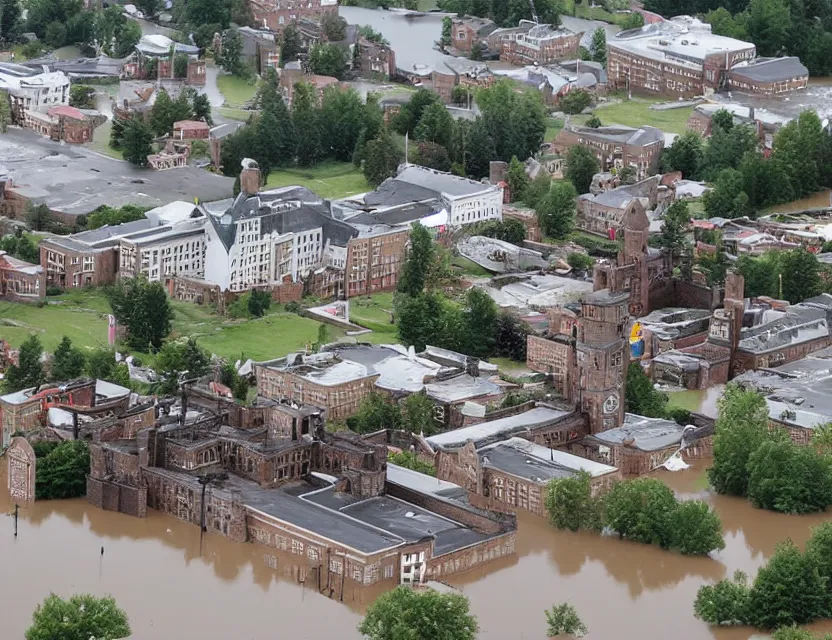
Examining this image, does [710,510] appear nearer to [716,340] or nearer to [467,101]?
[716,340]

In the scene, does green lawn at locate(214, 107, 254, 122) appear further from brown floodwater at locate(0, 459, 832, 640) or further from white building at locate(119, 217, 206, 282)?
brown floodwater at locate(0, 459, 832, 640)

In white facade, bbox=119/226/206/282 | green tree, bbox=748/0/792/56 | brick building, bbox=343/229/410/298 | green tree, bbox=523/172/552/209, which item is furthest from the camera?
green tree, bbox=748/0/792/56

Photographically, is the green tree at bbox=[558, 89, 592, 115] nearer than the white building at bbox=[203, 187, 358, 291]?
No

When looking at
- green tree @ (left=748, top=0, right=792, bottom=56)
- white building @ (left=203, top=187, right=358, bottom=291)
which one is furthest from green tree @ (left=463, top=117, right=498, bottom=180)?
green tree @ (left=748, top=0, right=792, bottom=56)

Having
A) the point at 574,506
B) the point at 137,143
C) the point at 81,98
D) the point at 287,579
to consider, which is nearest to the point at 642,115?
the point at 137,143

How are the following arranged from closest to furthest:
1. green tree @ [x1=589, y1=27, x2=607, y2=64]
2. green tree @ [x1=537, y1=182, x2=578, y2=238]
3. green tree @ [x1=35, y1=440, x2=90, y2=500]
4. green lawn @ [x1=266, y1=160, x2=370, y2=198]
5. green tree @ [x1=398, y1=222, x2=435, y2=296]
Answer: green tree @ [x1=35, y1=440, x2=90, y2=500]
green tree @ [x1=398, y1=222, x2=435, y2=296]
green tree @ [x1=537, y1=182, x2=578, y2=238]
green lawn @ [x1=266, y1=160, x2=370, y2=198]
green tree @ [x1=589, y1=27, x2=607, y2=64]

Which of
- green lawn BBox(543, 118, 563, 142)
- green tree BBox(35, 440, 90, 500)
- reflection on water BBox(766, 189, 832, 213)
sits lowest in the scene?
reflection on water BBox(766, 189, 832, 213)

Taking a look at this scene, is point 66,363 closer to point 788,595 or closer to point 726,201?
point 788,595

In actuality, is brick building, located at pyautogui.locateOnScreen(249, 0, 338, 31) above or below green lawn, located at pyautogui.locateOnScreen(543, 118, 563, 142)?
above
